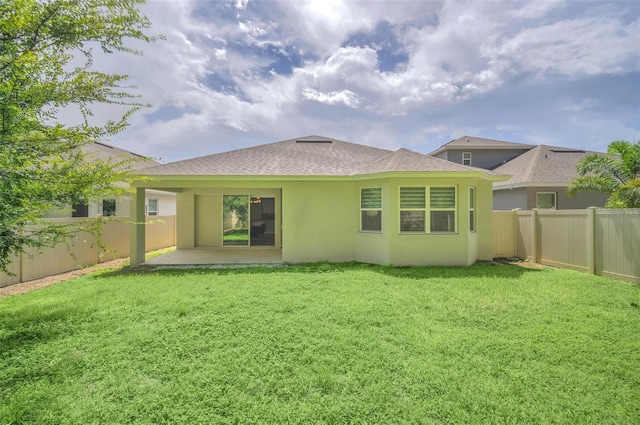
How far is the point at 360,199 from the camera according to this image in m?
9.87

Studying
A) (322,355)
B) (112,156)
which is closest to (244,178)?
(112,156)

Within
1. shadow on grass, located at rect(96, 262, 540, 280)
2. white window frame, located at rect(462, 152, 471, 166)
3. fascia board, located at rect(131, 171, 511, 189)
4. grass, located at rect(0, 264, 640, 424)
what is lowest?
grass, located at rect(0, 264, 640, 424)

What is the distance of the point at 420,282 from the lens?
275 inches

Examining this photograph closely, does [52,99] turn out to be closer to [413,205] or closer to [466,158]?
[413,205]

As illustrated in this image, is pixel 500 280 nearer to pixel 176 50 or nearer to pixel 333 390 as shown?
pixel 333 390

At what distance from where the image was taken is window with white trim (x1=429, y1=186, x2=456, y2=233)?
891 cm

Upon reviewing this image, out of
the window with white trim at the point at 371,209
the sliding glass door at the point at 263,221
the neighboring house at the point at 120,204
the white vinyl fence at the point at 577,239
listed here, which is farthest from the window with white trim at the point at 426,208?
the neighboring house at the point at 120,204

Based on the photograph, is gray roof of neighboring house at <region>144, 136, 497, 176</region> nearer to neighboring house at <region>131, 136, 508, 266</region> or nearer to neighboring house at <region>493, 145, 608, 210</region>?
neighboring house at <region>131, 136, 508, 266</region>

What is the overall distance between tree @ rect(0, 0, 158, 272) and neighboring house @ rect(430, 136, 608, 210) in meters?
17.1

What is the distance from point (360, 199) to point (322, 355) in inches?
270

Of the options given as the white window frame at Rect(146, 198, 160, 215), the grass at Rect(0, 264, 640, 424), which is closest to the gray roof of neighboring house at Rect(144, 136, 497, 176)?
the grass at Rect(0, 264, 640, 424)

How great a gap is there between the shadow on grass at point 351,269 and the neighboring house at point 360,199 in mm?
495

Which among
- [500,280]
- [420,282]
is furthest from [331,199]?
[500,280]

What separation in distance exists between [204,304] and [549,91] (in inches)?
777
